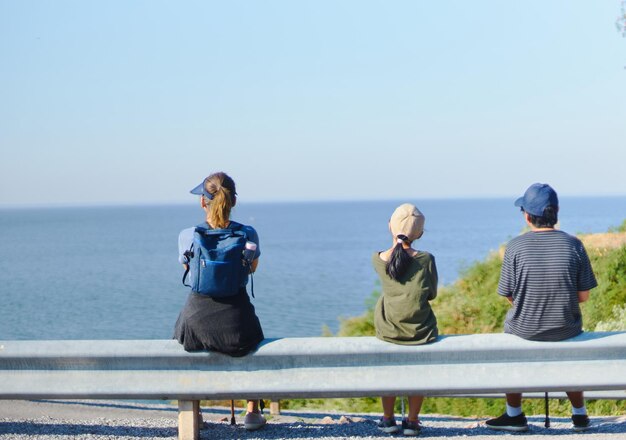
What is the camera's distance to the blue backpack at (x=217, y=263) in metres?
5.81

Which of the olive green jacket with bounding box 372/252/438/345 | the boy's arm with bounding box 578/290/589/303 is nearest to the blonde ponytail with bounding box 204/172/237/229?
the olive green jacket with bounding box 372/252/438/345

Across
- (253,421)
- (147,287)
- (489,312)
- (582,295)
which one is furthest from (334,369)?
(147,287)

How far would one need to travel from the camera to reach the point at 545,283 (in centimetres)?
596

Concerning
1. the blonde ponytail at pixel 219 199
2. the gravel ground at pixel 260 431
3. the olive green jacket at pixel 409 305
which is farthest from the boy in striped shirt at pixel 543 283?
the blonde ponytail at pixel 219 199

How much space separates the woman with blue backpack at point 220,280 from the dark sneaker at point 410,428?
0.95m

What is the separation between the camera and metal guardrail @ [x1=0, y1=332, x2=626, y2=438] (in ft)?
18.4

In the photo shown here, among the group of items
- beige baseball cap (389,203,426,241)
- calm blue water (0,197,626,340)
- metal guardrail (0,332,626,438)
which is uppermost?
beige baseball cap (389,203,426,241)

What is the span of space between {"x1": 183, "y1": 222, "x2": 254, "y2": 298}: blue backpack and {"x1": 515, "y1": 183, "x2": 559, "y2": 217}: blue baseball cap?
6.34ft

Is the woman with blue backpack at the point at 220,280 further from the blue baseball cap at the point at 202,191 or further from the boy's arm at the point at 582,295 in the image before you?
the boy's arm at the point at 582,295

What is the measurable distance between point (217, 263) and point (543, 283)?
216cm

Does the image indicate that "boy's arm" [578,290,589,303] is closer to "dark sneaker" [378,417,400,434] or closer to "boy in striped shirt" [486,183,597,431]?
"boy in striped shirt" [486,183,597,431]

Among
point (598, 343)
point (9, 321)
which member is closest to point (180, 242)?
point (598, 343)

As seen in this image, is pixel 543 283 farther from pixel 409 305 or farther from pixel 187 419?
pixel 187 419

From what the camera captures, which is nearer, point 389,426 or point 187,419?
point 187,419
